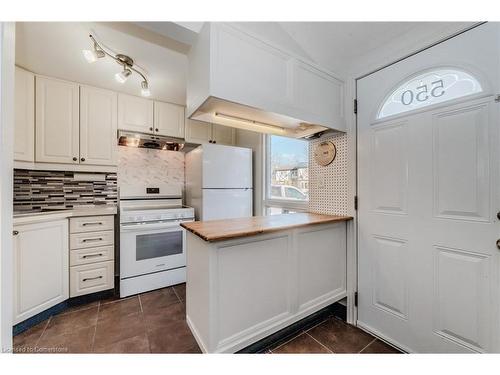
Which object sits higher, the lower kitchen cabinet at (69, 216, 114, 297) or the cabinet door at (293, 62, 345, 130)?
the cabinet door at (293, 62, 345, 130)

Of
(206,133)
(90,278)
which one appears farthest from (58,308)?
(206,133)

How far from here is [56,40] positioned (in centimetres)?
164

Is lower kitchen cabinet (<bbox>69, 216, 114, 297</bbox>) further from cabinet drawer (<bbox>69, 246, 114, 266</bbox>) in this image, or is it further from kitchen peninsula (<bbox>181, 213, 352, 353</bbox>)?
kitchen peninsula (<bbox>181, 213, 352, 353</bbox>)

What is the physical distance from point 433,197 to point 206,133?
8.65 feet

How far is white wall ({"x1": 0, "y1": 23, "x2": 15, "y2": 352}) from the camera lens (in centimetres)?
74

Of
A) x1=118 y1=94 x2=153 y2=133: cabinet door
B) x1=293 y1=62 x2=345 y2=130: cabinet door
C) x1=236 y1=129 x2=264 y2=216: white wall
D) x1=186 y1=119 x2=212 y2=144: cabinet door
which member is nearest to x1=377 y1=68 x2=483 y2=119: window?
x1=293 y1=62 x2=345 y2=130: cabinet door

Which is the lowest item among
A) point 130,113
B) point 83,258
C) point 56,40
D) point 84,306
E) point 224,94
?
point 84,306

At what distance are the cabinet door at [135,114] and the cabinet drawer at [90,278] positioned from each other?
61.8 inches

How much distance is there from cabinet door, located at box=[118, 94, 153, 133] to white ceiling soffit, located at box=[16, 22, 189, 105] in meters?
0.13

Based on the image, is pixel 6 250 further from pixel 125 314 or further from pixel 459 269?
pixel 459 269

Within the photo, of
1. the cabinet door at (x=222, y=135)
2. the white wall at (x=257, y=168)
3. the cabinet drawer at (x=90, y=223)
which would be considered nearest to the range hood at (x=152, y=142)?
the cabinet door at (x=222, y=135)

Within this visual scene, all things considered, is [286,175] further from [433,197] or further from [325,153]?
[433,197]
